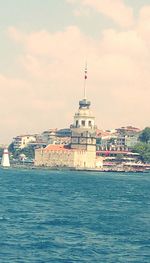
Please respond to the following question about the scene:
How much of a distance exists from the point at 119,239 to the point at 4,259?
11.5 m

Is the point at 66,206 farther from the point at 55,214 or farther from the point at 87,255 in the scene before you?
the point at 87,255

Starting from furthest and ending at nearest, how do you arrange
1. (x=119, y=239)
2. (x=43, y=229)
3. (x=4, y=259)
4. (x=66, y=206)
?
1. (x=66, y=206)
2. (x=43, y=229)
3. (x=119, y=239)
4. (x=4, y=259)

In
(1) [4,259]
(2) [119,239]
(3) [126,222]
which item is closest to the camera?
(1) [4,259]

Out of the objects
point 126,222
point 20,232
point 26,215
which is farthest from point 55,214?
point 20,232

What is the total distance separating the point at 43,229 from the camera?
57.8 metres

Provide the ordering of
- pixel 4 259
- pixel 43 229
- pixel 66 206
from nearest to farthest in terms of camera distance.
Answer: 1. pixel 4 259
2. pixel 43 229
3. pixel 66 206

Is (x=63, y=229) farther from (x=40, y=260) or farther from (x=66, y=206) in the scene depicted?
(x=66, y=206)

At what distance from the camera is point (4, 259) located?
150 ft

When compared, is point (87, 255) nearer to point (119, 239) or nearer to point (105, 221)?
point (119, 239)

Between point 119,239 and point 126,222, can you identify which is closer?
point 119,239

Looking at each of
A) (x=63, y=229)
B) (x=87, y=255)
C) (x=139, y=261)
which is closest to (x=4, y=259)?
(x=87, y=255)

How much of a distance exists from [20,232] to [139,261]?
12.6m

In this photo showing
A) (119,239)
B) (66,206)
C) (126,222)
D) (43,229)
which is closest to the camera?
(119,239)

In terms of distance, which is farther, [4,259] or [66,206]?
[66,206]
